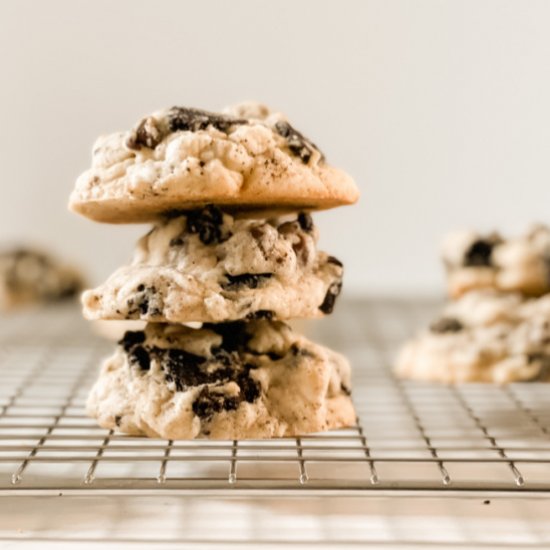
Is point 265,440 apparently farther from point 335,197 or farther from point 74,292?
point 74,292

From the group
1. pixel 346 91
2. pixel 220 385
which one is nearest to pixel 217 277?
pixel 220 385

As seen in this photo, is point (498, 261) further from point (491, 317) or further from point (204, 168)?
point (204, 168)

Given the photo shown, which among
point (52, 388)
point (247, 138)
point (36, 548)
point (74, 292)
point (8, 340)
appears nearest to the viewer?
point (36, 548)

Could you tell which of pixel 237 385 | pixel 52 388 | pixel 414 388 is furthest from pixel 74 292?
pixel 237 385

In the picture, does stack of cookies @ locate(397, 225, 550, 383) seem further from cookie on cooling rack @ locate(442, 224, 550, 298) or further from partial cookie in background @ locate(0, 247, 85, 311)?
partial cookie in background @ locate(0, 247, 85, 311)

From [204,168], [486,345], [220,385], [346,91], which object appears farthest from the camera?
[346,91]

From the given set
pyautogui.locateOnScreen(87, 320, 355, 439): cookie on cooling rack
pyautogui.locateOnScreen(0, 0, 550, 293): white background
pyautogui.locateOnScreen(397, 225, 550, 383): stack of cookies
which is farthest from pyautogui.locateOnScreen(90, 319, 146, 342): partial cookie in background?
pyautogui.locateOnScreen(0, 0, 550, 293): white background

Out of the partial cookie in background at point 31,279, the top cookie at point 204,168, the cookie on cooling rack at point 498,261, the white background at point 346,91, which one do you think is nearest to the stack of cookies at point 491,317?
the cookie on cooling rack at point 498,261

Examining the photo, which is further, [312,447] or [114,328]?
[114,328]
